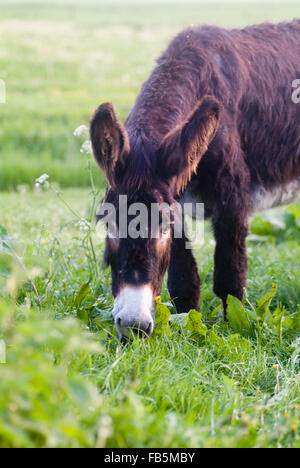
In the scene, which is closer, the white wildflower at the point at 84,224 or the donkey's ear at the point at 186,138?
the donkey's ear at the point at 186,138

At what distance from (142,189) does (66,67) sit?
16604 mm

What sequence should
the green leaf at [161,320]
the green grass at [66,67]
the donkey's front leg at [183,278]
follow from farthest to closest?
the green grass at [66,67], the donkey's front leg at [183,278], the green leaf at [161,320]

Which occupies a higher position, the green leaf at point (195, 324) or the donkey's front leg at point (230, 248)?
the donkey's front leg at point (230, 248)

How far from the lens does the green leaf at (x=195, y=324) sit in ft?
10.3

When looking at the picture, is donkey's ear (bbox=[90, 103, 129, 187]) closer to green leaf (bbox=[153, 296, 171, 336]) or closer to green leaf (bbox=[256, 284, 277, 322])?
green leaf (bbox=[153, 296, 171, 336])

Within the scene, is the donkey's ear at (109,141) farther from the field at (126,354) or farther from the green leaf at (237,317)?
the green leaf at (237,317)

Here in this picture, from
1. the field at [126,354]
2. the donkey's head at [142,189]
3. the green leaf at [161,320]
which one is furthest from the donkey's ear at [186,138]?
the field at [126,354]

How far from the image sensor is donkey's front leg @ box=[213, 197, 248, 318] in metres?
3.60

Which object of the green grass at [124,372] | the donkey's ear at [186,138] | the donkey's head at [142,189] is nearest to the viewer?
the green grass at [124,372]

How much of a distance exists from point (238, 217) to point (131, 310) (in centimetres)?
129

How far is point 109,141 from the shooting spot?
2799 mm

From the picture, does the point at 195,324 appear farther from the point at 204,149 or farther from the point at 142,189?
the point at 204,149

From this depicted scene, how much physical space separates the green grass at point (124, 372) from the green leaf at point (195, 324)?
49mm

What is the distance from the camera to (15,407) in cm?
166
